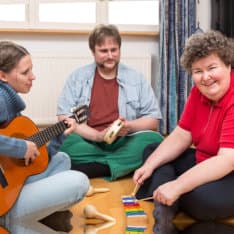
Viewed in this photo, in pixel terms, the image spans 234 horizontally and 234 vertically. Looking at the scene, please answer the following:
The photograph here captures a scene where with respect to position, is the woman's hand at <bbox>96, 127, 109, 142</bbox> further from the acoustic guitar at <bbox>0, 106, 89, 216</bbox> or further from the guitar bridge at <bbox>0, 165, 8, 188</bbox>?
the guitar bridge at <bbox>0, 165, 8, 188</bbox>

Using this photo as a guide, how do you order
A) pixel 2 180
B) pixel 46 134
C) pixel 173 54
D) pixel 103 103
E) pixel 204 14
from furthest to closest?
1. pixel 204 14
2. pixel 173 54
3. pixel 103 103
4. pixel 46 134
5. pixel 2 180

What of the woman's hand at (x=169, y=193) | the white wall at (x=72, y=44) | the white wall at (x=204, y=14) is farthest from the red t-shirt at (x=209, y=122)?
the white wall at (x=204, y=14)

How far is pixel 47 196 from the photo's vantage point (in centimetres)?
161

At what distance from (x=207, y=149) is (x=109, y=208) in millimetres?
522

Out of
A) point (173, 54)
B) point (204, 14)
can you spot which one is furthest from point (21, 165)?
point (204, 14)

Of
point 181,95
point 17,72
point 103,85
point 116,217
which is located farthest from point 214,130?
point 181,95

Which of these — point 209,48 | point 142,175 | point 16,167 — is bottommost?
point 142,175

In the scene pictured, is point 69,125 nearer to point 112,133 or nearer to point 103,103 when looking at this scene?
point 112,133

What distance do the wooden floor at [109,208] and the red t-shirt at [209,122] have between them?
0.37 meters

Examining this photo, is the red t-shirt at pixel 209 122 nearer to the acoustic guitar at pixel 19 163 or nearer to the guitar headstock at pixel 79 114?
the guitar headstock at pixel 79 114

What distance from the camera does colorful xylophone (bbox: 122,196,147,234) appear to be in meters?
1.75

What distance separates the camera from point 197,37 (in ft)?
5.58

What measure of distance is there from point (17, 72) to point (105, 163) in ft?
2.93

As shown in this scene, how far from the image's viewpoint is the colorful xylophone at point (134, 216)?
5.74ft
